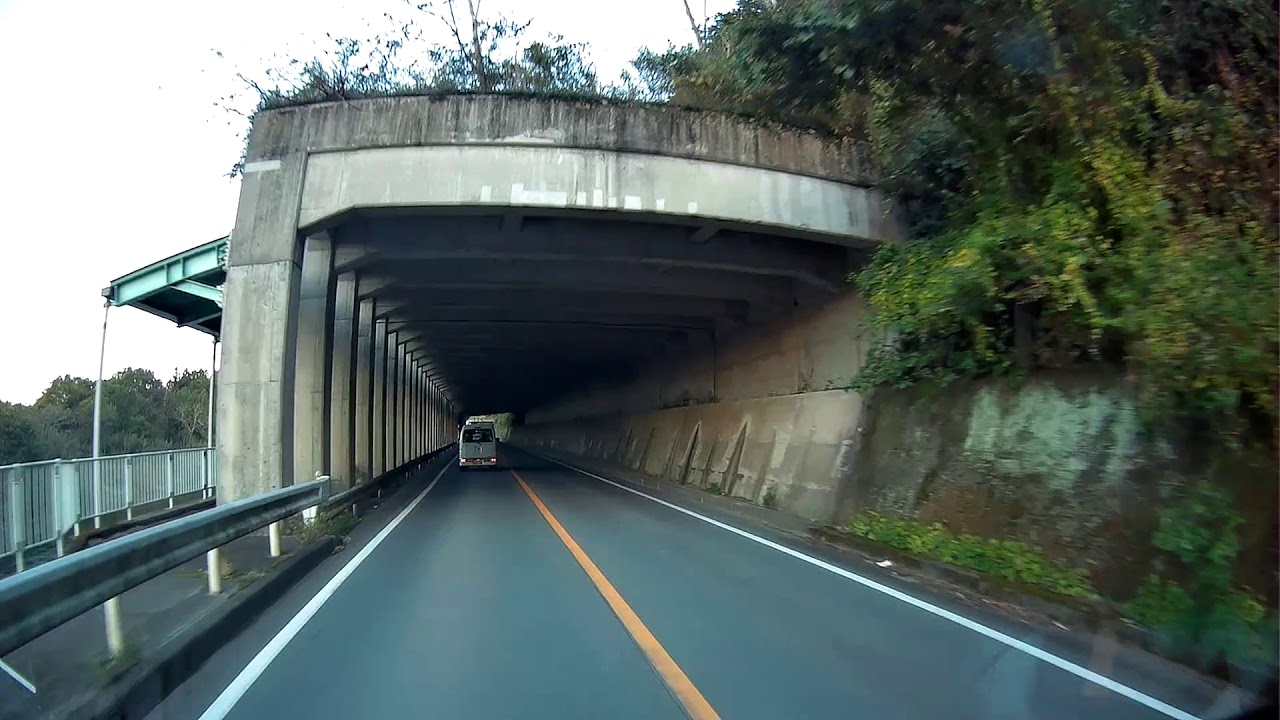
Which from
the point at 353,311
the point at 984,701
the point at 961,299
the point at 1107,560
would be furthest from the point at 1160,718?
the point at 353,311

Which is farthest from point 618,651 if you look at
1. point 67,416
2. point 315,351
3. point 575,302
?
point 67,416

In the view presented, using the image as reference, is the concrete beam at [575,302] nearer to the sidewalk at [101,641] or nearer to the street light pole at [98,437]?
the street light pole at [98,437]

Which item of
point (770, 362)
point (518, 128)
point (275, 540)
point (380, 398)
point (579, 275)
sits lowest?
point (275, 540)

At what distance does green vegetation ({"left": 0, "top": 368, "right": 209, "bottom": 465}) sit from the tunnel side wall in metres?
14.3

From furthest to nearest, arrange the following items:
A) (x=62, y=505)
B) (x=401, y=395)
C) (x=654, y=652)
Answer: (x=401, y=395) < (x=62, y=505) < (x=654, y=652)

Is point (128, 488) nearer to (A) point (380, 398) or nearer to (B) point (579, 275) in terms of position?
(B) point (579, 275)

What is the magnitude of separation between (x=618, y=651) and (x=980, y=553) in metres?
4.98

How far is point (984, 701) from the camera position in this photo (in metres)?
5.49

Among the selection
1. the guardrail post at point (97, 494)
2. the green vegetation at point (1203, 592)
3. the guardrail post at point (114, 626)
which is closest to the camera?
the guardrail post at point (114, 626)

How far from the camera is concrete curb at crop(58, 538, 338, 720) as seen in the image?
4996 millimetres

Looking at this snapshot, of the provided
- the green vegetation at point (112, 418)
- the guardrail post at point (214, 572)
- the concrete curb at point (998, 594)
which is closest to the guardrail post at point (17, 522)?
the guardrail post at point (214, 572)

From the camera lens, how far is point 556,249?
18.2m

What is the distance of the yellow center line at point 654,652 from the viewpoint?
540 cm

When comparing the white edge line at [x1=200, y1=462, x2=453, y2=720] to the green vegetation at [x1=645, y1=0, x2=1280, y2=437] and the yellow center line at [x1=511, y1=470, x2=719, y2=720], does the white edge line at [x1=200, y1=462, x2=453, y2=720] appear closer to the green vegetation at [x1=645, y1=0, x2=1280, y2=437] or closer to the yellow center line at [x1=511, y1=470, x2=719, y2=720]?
the yellow center line at [x1=511, y1=470, x2=719, y2=720]
